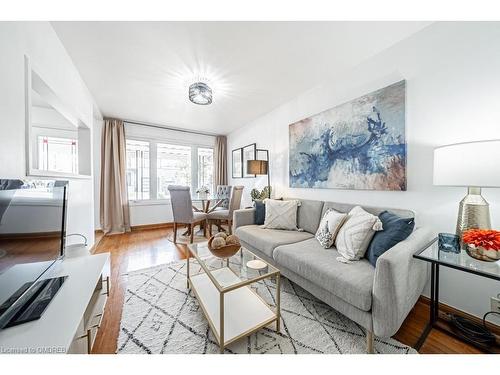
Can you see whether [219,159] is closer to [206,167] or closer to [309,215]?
[206,167]

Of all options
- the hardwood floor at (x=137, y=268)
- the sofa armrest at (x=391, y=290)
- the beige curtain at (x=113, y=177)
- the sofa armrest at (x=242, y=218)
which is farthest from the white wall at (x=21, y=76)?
the sofa armrest at (x=391, y=290)

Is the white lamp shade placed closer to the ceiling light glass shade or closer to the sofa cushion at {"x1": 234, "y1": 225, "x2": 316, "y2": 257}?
the sofa cushion at {"x1": 234, "y1": 225, "x2": 316, "y2": 257}

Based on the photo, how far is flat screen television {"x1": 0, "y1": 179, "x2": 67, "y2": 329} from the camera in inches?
30.8

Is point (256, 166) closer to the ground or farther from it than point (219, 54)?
closer to the ground

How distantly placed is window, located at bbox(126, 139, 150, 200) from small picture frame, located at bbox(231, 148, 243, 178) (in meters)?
1.94

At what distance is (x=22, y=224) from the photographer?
877 mm

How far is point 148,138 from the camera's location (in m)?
4.08

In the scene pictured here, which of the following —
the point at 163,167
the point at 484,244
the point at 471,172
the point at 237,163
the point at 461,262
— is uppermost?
the point at 237,163

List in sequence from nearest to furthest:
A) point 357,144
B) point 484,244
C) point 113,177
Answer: point 484,244, point 357,144, point 113,177

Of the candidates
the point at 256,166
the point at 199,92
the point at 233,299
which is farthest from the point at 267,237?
the point at 199,92

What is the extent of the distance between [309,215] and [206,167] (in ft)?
10.7

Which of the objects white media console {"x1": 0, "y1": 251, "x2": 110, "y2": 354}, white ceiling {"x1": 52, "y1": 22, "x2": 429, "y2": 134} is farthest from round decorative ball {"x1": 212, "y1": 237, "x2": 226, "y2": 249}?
white ceiling {"x1": 52, "y1": 22, "x2": 429, "y2": 134}

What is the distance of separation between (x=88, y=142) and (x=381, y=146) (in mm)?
3640

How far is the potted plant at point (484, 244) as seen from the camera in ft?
3.23
